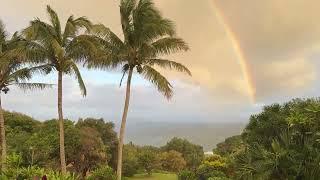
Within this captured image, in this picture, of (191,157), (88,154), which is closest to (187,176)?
(88,154)

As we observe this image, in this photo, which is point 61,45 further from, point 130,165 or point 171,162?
point 171,162

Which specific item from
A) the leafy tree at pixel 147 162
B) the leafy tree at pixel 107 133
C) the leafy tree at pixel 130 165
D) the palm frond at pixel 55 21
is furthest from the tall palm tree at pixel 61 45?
the leafy tree at pixel 147 162

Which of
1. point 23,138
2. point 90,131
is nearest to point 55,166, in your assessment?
point 23,138

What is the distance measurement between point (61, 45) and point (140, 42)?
5.67 metres

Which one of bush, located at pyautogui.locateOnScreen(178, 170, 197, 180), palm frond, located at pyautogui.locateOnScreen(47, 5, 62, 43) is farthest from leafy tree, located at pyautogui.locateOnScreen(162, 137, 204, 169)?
palm frond, located at pyautogui.locateOnScreen(47, 5, 62, 43)

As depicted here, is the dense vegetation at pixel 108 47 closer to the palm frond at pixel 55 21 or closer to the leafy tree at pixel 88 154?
the palm frond at pixel 55 21

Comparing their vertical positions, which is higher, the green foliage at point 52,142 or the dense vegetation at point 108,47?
the dense vegetation at point 108,47

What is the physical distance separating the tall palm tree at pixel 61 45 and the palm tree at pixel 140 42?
1139 mm

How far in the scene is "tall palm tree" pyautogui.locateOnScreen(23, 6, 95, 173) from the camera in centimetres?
3488

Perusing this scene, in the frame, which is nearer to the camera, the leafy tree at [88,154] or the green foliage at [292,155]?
the green foliage at [292,155]

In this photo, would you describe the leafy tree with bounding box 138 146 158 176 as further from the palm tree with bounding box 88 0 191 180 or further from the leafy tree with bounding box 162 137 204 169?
the palm tree with bounding box 88 0 191 180

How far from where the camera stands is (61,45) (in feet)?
118

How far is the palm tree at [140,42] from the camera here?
35.2 m

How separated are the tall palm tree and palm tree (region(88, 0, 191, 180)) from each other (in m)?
1.14
